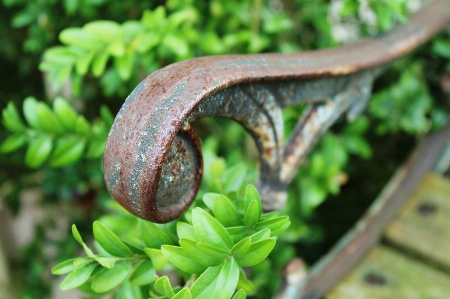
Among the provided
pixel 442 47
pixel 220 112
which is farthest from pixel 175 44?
pixel 442 47

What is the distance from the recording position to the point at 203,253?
1.83ft

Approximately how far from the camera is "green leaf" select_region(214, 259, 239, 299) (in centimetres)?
55

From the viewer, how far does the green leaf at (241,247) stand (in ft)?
1.83

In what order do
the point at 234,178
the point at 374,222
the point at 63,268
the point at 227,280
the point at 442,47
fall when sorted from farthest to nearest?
the point at 442,47
the point at 374,222
the point at 234,178
the point at 63,268
the point at 227,280

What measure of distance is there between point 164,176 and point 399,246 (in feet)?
2.95

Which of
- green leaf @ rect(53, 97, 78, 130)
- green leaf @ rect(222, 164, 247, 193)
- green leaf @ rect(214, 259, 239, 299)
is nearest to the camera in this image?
green leaf @ rect(214, 259, 239, 299)

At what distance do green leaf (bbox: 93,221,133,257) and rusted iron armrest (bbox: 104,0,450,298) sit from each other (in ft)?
0.27

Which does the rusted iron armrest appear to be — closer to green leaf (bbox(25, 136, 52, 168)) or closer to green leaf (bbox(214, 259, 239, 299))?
green leaf (bbox(214, 259, 239, 299))

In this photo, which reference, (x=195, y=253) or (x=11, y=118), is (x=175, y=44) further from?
(x=195, y=253)

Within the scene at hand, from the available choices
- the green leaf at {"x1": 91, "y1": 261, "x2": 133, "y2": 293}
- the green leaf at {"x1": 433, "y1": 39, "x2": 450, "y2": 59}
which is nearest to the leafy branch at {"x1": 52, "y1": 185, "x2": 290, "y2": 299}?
the green leaf at {"x1": 91, "y1": 261, "x2": 133, "y2": 293}

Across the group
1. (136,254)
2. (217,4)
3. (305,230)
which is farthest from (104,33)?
(305,230)

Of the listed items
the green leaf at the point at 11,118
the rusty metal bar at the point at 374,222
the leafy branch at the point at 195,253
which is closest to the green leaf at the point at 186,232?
the leafy branch at the point at 195,253

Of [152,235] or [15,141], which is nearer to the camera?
[152,235]

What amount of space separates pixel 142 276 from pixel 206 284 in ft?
0.55
